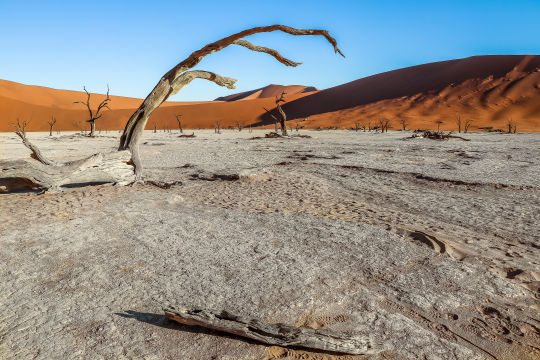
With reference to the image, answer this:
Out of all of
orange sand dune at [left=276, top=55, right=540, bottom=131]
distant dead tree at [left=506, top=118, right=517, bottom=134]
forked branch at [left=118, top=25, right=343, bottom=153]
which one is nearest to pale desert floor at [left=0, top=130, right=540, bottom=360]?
forked branch at [left=118, top=25, right=343, bottom=153]

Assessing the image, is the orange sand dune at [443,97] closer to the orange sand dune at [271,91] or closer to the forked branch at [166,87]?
the forked branch at [166,87]

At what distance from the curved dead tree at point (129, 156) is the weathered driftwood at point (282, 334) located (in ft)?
15.3

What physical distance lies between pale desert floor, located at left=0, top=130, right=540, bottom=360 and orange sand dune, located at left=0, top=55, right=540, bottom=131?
38345 mm

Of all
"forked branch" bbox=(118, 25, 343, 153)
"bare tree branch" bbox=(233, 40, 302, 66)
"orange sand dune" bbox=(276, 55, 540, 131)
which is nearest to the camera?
"forked branch" bbox=(118, 25, 343, 153)

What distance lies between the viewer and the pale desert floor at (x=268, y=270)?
220cm

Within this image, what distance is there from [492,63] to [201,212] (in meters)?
68.3

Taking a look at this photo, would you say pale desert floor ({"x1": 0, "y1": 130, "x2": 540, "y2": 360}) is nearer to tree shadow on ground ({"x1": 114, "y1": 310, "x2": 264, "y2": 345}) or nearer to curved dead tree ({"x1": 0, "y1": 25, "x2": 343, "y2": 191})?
tree shadow on ground ({"x1": 114, "y1": 310, "x2": 264, "y2": 345})

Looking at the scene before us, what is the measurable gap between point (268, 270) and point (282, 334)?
1.07m

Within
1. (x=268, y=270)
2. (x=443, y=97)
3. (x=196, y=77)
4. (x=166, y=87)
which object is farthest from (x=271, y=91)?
(x=268, y=270)

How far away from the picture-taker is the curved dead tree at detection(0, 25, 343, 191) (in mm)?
5754

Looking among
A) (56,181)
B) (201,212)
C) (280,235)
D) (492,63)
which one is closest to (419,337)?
(280,235)

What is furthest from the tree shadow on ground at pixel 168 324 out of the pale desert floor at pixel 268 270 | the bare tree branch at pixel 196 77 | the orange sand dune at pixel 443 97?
the orange sand dune at pixel 443 97

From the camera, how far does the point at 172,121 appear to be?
7050 centimetres

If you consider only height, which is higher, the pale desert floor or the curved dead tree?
the curved dead tree
